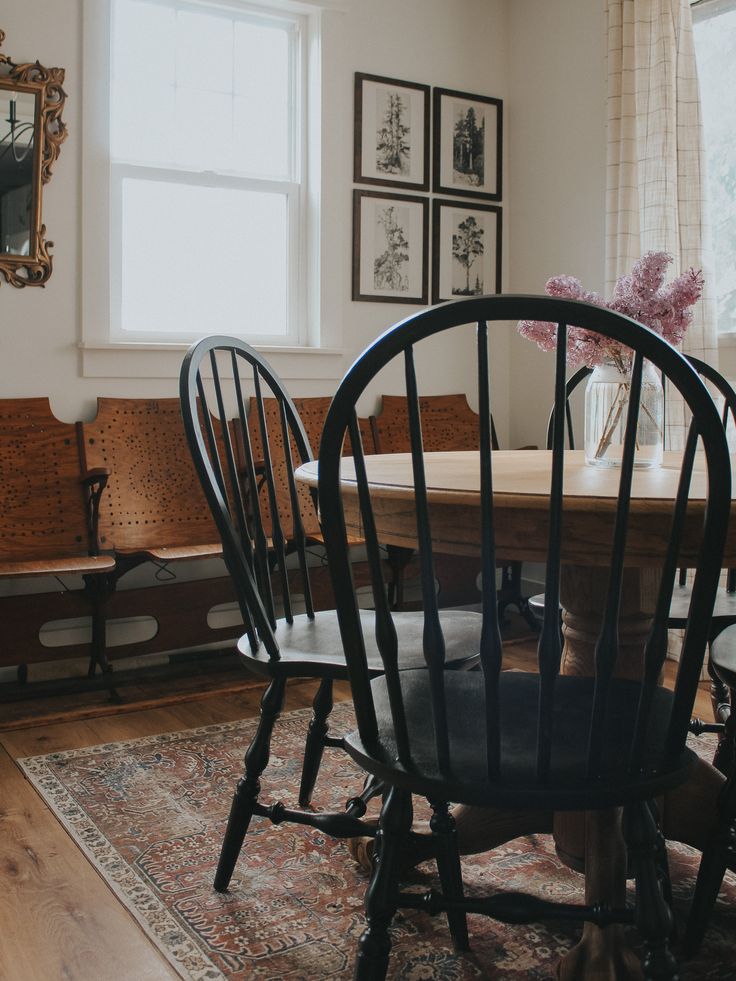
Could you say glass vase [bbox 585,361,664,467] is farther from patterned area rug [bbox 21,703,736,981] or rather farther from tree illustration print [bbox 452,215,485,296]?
tree illustration print [bbox 452,215,485,296]

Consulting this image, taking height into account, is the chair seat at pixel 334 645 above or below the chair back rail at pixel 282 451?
below

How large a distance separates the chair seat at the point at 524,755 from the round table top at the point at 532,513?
0.66ft

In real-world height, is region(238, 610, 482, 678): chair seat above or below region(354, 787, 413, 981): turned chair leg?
above

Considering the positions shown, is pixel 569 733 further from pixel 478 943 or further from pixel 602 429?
pixel 602 429

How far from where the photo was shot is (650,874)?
1.17 metres

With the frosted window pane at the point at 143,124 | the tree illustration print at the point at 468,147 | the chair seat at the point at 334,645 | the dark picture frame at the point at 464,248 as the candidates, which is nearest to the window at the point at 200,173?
the frosted window pane at the point at 143,124

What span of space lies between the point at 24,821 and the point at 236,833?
2.06ft

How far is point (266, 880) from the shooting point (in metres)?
1.86

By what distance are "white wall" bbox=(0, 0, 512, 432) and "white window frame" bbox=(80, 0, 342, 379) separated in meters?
0.03

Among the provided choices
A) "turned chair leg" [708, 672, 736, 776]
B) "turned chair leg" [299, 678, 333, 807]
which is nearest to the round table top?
"turned chair leg" [708, 672, 736, 776]

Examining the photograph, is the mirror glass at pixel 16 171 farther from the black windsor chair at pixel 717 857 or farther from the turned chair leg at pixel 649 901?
the turned chair leg at pixel 649 901

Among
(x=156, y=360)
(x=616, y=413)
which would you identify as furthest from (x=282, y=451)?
(x=616, y=413)

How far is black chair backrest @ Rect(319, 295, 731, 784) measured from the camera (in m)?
1.04

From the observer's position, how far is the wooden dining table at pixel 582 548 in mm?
1212
